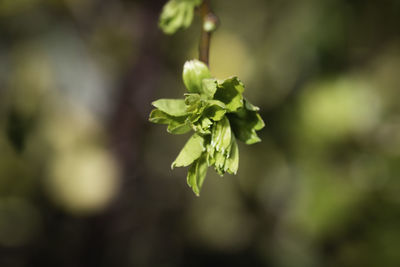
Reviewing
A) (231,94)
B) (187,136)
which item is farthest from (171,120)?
(187,136)

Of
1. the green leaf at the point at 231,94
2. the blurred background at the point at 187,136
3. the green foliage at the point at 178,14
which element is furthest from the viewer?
the blurred background at the point at 187,136

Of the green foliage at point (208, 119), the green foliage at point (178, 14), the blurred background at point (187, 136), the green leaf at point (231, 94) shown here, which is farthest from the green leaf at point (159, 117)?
the blurred background at point (187, 136)

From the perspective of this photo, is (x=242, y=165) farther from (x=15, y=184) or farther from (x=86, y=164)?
(x=15, y=184)

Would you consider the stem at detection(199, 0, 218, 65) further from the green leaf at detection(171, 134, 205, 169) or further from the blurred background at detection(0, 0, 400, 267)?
the blurred background at detection(0, 0, 400, 267)

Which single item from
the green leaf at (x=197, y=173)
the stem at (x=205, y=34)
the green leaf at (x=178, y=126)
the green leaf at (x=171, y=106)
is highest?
the stem at (x=205, y=34)

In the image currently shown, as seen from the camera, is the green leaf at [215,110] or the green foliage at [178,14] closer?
the green leaf at [215,110]

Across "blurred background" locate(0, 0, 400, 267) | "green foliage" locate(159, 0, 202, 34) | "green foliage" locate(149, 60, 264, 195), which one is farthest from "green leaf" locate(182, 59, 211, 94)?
"blurred background" locate(0, 0, 400, 267)

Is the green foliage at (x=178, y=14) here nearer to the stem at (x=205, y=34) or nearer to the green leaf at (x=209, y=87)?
the stem at (x=205, y=34)

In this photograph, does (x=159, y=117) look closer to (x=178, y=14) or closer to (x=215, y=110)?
(x=215, y=110)
